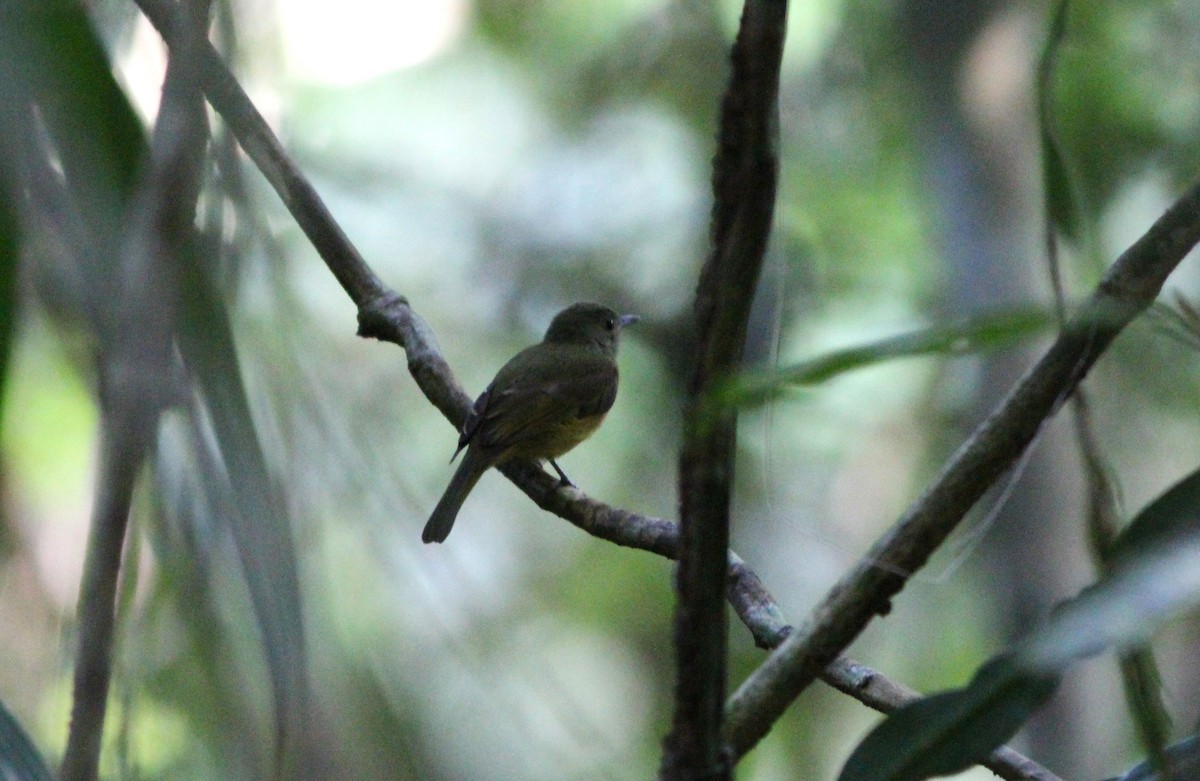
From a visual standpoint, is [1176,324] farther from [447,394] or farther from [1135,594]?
[447,394]

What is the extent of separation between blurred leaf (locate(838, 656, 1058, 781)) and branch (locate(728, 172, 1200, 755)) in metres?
0.09

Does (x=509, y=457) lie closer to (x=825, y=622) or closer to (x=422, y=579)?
(x=825, y=622)

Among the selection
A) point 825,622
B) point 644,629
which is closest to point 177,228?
point 825,622

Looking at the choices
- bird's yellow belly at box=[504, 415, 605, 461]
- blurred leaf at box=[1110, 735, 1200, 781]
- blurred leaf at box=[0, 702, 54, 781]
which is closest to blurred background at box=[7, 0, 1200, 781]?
bird's yellow belly at box=[504, 415, 605, 461]

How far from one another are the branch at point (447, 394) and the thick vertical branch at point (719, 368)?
1.54 feet

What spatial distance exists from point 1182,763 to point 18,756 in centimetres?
109

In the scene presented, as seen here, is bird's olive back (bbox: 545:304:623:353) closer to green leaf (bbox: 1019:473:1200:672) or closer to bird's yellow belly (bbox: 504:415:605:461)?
bird's yellow belly (bbox: 504:415:605:461)

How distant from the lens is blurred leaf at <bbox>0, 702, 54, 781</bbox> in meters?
1.19

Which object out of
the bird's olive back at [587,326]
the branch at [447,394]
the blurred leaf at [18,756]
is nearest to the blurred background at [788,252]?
the bird's olive back at [587,326]

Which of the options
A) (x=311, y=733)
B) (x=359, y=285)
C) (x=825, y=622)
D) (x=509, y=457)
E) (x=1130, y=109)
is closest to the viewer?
(x=311, y=733)

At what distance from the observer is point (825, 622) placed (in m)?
1.18

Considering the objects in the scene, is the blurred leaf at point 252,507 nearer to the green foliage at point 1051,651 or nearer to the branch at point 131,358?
the branch at point 131,358

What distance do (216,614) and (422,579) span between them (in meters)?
0.12

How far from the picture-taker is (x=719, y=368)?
3.32ft
